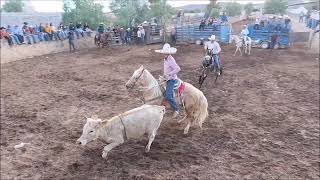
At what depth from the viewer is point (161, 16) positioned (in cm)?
3278

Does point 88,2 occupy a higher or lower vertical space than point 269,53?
higher

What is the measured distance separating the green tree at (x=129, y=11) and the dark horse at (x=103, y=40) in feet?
15.9

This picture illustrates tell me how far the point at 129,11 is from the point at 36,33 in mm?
9531

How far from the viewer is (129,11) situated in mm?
30234

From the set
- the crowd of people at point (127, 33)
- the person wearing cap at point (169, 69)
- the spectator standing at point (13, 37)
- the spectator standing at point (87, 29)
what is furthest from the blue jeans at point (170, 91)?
the spectator standing at point (87, 29)

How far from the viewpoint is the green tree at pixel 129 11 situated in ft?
98.8

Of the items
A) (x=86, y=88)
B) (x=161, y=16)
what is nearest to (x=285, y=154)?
(x=86, y=88)

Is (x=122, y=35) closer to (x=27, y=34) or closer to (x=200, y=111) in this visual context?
(x=27, y=34)

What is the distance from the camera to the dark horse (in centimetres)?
2512

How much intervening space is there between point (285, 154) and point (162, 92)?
3.28 meters

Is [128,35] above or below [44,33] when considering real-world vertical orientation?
below

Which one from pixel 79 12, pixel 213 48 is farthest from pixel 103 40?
pixel 213 48

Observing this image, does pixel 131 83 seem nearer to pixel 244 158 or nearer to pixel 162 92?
pixel 162 92

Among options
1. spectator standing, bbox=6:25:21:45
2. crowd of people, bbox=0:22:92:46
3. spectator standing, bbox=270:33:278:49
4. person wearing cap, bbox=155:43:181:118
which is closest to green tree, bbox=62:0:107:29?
crowd of people, bbox=0:22:92:46
